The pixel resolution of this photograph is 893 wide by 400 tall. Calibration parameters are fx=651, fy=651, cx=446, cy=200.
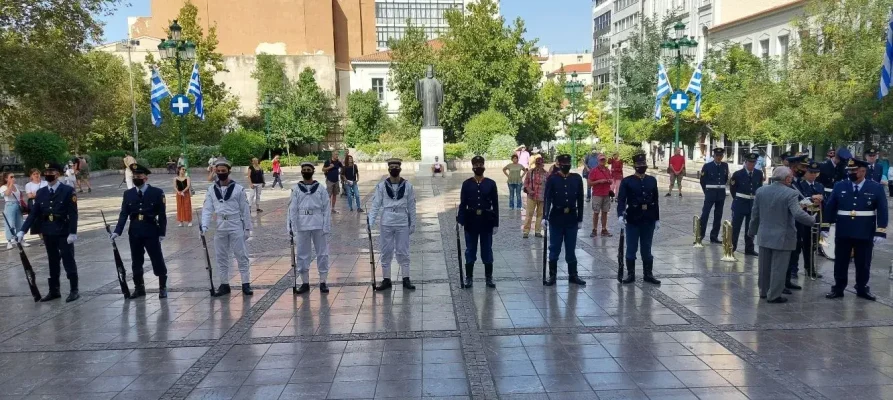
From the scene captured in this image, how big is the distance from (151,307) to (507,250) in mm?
5964

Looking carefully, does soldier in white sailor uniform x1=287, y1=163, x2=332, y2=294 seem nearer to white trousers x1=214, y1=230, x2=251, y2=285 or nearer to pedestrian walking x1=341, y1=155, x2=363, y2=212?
white trousers x1=214, y1=230, x2=251, y2=285

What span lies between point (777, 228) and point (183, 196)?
1273 centimetres

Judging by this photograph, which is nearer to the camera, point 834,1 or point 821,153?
point 834,1

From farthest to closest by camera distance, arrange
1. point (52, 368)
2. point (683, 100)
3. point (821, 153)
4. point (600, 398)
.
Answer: point (821, 153)
point (683, 100)
point (52, 368)
point (600, 398)

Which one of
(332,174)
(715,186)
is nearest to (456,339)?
(715,186)

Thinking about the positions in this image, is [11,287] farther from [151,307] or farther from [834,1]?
[834,1]

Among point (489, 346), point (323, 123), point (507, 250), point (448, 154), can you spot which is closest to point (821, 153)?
point (448, 154)

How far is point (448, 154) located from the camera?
40.3 m

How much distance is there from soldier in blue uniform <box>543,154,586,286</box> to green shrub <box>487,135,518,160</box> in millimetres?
31145

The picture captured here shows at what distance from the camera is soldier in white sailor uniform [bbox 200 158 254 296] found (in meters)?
8.63

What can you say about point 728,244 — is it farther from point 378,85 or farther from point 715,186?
point 378,85

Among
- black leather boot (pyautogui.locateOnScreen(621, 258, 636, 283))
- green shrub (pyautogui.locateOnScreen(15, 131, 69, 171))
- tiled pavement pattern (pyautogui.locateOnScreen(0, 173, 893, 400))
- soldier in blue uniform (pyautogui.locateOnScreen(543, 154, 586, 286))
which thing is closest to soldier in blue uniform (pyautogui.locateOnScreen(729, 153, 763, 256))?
tiled pavement pattern (pyautogui.locateOnScreen(0, 173, 893, 400))

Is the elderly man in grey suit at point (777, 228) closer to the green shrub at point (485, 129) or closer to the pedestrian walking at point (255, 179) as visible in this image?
the pedestrian walking at point (255, 179)

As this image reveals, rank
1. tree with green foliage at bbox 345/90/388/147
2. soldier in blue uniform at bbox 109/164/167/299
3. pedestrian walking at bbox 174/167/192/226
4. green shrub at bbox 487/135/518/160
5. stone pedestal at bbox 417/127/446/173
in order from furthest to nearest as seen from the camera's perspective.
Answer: tree with green foliage at bbox 345/90/388/147, green shrub at bbox 487/135/518/160, stone pedestal at bbox 417/127/446/173, pedestrian walking at bbox 174/167/192/226, soldier in blue uniform at bbox 109/164/167/299
